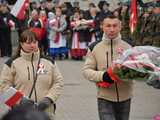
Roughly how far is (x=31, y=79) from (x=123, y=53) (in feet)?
2.86

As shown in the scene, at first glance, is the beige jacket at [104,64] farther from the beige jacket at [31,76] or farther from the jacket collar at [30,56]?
the jacket collar at [30,56]

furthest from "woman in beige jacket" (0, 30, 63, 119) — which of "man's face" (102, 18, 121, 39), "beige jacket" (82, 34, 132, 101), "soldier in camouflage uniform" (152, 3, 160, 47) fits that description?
"soldier in camouflage uniform" (152, 3, 160, 47)

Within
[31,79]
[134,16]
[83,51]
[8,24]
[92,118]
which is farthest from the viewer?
[8,24]

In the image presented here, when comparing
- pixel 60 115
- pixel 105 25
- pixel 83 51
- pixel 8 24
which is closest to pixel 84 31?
pixel 83 51

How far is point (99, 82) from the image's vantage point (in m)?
5.62

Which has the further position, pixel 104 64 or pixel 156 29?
pixel 156 29

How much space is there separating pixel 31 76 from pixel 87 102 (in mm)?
6138

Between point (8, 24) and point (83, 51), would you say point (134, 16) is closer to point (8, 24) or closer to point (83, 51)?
point (83, 51)

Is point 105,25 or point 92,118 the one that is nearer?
point 105,25

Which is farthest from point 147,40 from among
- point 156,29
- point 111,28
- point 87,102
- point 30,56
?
point 30,56

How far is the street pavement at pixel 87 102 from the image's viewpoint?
10.0m

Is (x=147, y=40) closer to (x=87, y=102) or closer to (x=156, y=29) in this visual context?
(x=156, y=29)

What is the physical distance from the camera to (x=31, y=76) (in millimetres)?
5316

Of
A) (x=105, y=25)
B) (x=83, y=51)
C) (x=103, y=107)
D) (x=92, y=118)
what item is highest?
(x=105, y=25)
